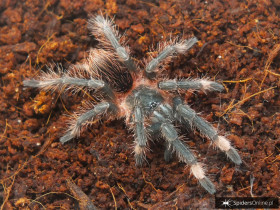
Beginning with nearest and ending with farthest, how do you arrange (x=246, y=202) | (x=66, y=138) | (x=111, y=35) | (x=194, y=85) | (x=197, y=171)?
(x=246, y=202) → (x=197, y=171) → (x=194, y=85) → (x=66, y=138) → (x=111, y=35)

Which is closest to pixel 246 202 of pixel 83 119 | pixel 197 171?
pixel 197 171

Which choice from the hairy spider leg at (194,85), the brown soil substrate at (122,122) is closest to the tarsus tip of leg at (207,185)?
the brown soil substrate at (122,122)

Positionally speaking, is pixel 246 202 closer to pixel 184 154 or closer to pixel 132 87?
pixel 184 154

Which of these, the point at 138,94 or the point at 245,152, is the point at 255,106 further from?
the point at 138,94

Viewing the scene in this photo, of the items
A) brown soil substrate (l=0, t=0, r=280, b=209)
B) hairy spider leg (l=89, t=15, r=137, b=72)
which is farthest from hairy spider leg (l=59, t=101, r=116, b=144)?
hairy spider leg (l=89, t=15, r=137, b=72)

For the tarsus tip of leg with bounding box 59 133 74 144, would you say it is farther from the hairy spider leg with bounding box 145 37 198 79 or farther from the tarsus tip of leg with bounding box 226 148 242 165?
the tarsus tip of leg with bounding box 226 148 242 165

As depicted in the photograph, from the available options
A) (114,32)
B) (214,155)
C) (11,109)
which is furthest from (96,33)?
(214,155)
